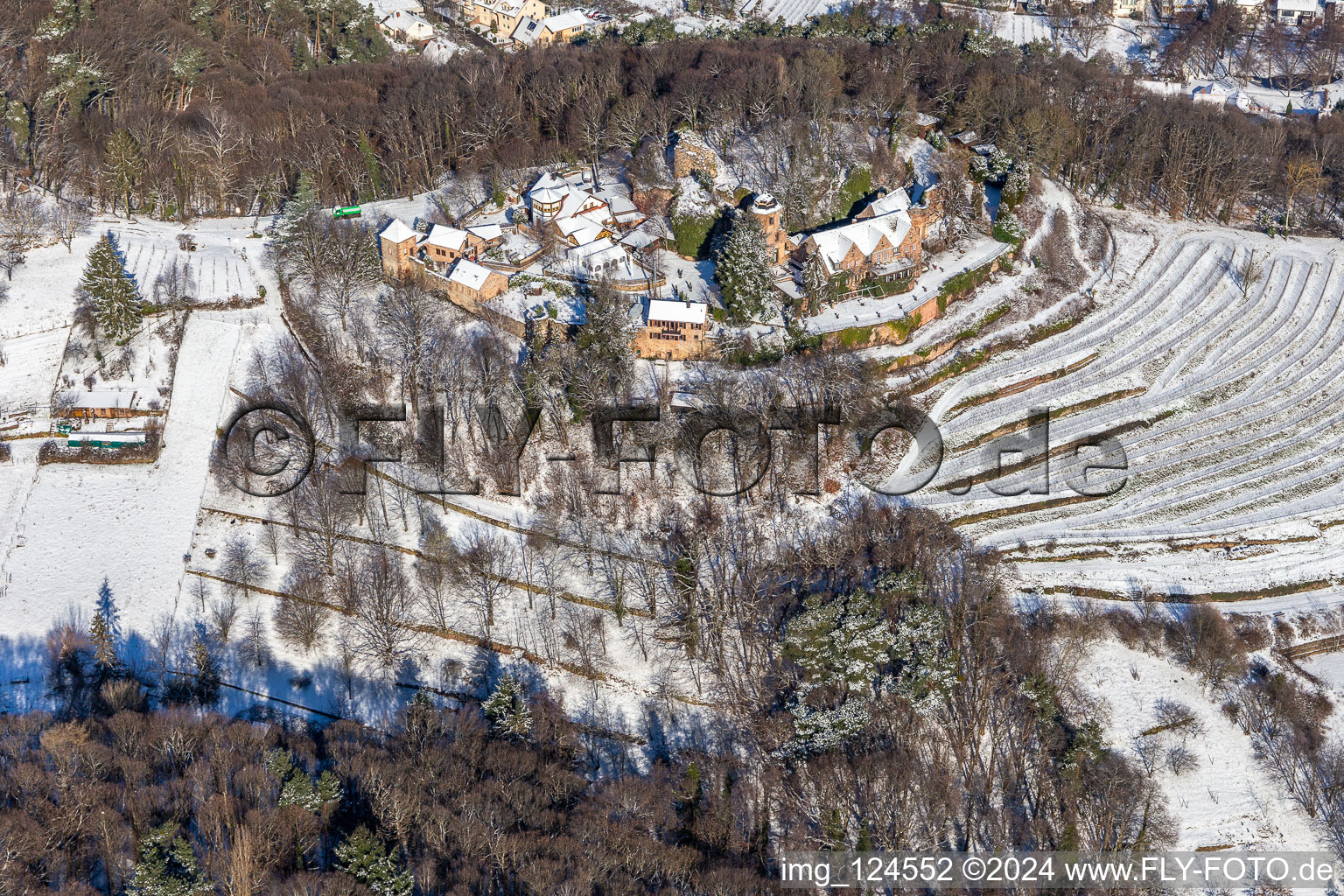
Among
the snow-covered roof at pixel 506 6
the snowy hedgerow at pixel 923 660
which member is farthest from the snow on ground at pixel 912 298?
the snow-covered roof at pixel 506 6

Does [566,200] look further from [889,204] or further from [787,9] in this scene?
[787,9]

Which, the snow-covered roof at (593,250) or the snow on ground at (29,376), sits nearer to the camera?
the snow on ground at (29,376)

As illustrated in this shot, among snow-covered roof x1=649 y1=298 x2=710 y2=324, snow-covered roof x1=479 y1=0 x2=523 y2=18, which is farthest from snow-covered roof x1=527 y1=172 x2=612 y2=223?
snow-covered roof x1=479 y1=0 x2=523 y2=18

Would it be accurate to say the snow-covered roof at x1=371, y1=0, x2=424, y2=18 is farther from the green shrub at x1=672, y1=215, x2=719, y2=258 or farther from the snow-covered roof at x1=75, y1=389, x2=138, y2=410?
the snow-covered roof at x1=75, y1=389, x2=138, y2=410

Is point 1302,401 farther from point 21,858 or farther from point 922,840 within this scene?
point 21,858

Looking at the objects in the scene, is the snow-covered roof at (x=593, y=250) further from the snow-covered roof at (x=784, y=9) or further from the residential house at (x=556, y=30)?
the snow-covered roof at (x=784, y=9)

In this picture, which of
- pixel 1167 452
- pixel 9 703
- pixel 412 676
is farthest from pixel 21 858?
pixel 1167 452
